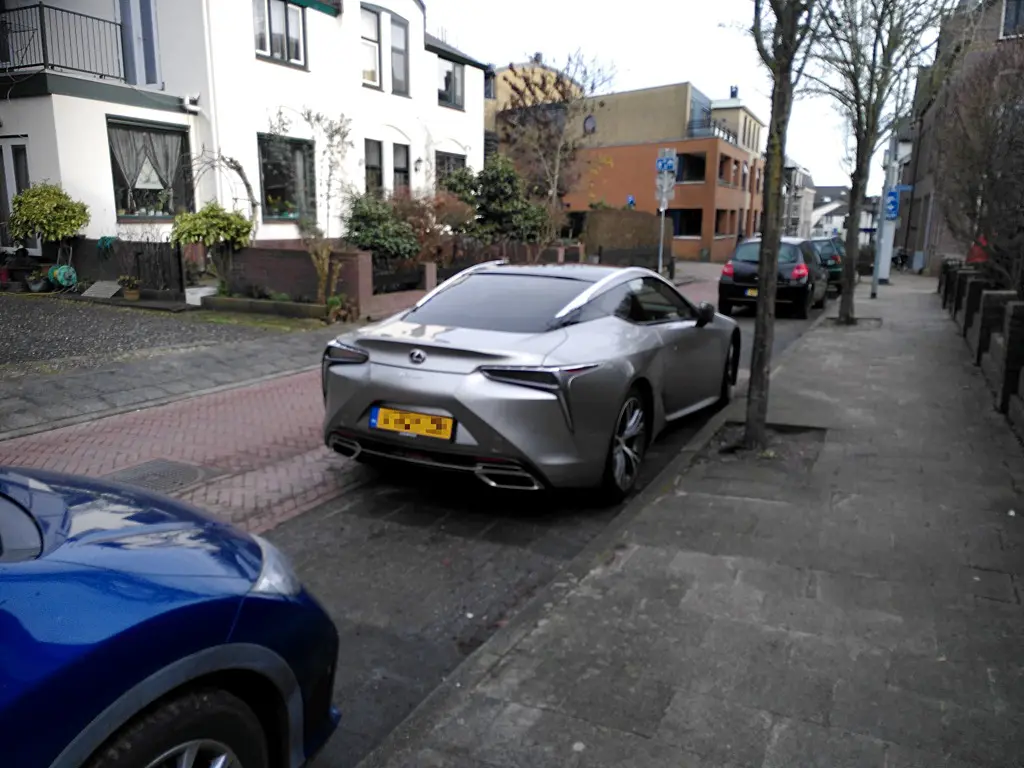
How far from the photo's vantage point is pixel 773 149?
5879 millimetres

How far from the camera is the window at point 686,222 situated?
43.8 m

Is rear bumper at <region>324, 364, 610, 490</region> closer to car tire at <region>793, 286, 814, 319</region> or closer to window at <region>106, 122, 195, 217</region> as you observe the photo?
car tire at <region>793, 286, 814, 319</region>

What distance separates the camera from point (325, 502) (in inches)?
205

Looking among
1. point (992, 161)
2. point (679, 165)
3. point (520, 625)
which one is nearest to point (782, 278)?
point (992, 161)

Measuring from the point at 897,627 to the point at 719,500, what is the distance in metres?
1.71

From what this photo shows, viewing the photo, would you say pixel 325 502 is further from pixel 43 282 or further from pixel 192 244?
pixel 43 282

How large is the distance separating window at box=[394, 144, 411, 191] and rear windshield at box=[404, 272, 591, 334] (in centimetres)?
1683

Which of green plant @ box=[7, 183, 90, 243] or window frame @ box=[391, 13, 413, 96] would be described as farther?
window frame @ box=[391, 13, 413, 96]

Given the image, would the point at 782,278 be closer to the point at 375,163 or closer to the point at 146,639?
the point at 375,163

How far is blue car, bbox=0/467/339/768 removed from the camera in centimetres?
155

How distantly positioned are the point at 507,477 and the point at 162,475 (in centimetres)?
269

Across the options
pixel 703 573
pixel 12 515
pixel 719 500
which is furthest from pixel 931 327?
pixel 12 515

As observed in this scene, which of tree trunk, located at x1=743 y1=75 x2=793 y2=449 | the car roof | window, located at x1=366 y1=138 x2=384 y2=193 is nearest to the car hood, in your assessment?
the car roof

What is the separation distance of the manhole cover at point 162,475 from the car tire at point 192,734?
3685 mm
